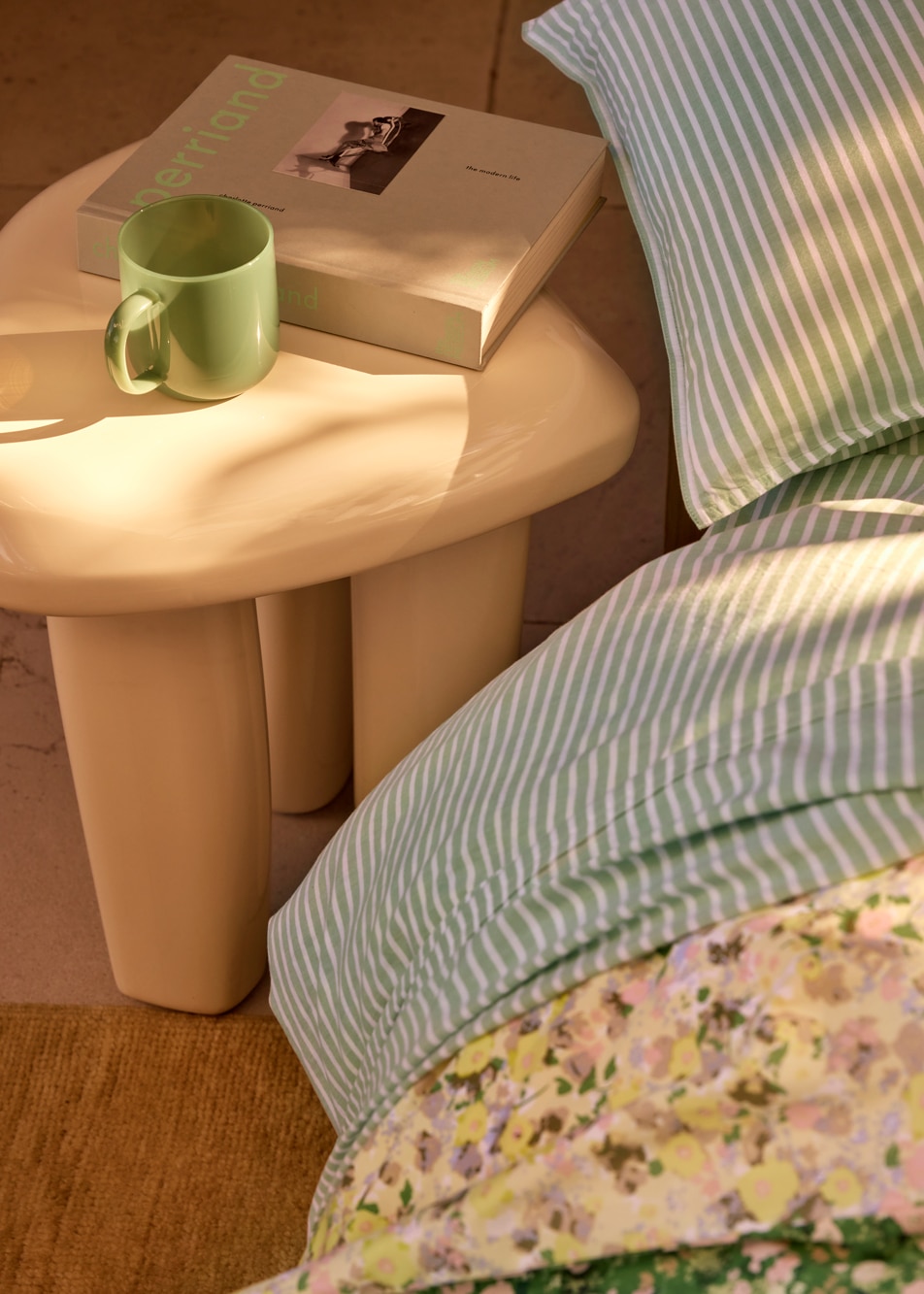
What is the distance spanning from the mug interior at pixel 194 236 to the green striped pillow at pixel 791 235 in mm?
256

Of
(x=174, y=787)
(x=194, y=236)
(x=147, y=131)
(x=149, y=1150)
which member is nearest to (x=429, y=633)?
(x=174, y=787)

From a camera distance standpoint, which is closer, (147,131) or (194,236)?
(194,236)

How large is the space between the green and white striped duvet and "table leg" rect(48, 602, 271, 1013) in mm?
159

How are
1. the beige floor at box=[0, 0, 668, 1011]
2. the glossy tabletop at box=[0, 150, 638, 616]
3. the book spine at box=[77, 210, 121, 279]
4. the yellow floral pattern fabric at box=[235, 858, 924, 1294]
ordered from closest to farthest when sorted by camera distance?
the yellow floral pattern fabric at box=[235, 858, 924, 1294], the glossy tabletop at box=[0, 150, 638, 616], the book spine at box=[77, 210, 121, 279], the beige floor at box=[0, 0, 668, 1011]

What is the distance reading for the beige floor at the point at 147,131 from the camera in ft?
3.92

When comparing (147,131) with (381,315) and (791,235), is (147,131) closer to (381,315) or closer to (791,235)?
(381,315)

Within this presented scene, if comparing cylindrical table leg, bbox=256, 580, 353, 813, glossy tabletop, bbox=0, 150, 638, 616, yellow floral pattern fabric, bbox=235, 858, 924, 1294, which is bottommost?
cylindrical table leg, bbox=256, 580, 353, 813

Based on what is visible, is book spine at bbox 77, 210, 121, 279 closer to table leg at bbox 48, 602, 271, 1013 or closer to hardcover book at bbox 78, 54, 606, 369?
hardcover book at bbox 78, 54, 606, 369

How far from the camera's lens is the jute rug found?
3.21ft

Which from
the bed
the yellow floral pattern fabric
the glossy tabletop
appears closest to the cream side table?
the glossy tabletop

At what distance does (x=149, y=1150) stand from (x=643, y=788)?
0.62 meters

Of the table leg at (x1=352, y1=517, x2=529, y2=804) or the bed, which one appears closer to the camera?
the bed

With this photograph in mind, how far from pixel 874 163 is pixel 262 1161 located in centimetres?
80

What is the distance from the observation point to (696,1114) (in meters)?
0.53
